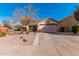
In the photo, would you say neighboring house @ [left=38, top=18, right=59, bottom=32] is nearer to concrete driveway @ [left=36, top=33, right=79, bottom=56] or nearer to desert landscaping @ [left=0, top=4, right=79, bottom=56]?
desert landscaping @ [left=0, top=4, right=79, bottom=56]

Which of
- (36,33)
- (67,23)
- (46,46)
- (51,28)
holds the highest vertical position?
(67,23)

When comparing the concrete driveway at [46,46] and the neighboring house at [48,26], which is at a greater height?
the neighboring house at [48,26]

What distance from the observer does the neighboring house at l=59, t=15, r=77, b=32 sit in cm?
755

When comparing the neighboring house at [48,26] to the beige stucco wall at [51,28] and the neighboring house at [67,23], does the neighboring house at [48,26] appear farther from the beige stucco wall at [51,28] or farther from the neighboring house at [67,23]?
the neighboring house at [67,23]

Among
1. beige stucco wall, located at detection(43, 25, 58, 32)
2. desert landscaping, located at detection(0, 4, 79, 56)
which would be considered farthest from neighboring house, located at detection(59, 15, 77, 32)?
beige stucco wall, located at detection(43, 25, 58, 32)

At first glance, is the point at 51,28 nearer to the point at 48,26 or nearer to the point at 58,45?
the point at 48,26

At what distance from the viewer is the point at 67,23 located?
7.62 meters

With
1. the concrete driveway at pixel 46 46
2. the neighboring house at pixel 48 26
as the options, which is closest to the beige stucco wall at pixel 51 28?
the neighboring house at pixel 48 26

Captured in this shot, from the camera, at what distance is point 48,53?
735 centimetres

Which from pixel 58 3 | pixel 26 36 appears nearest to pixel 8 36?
pixel 26 36

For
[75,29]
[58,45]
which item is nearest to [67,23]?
[75,29]

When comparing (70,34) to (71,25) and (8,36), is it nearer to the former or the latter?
(71,25)

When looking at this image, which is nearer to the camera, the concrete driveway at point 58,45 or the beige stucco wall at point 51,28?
the concrete driveway at point 58,45

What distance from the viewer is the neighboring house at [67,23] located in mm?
7555
